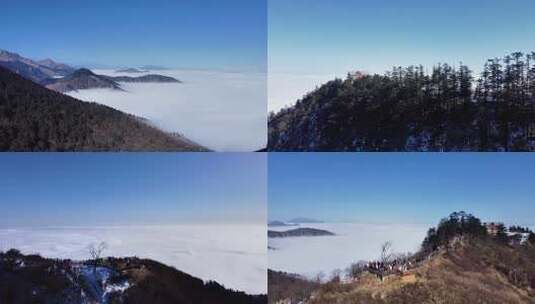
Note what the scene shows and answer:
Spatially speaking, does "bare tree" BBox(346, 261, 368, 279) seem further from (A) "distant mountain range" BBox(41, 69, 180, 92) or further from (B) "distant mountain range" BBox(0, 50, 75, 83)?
(B) "distant mountain range" BBox(0, 50, 75, 83)

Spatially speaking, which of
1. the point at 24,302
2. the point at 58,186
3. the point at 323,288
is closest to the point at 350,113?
the point at 323,288

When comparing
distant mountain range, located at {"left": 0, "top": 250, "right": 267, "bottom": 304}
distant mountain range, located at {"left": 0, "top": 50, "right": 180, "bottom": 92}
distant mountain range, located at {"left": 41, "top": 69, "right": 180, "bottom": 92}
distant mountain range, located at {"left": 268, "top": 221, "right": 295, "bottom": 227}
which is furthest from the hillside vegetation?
distant mountain range, located at {"left": 0, "top": 50, "right": 180, "bottom": 92}

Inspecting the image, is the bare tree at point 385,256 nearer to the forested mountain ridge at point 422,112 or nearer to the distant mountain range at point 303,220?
the distant mountain range at point 303,220

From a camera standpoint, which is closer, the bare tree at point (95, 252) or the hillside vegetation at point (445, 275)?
the hillside vegetation at point (445, 275)

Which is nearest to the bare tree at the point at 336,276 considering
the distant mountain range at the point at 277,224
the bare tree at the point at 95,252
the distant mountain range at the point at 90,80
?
the distant mountain range at the point at 277,224

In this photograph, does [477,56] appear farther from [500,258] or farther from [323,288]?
[323,288]

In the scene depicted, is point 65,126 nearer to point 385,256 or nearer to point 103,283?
point 103,283
